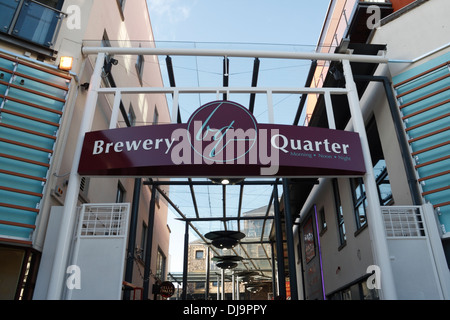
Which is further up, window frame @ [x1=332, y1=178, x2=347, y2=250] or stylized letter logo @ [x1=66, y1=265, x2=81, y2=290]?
window frame @ [x1=332, y1=178, x2=347, y2=250]

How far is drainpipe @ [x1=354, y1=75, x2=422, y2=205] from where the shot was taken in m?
7.24

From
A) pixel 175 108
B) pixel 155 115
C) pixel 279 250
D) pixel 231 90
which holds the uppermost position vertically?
pixel 155 115

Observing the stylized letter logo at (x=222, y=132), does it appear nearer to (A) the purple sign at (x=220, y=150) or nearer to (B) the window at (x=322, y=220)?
(A) the purple sign at (x=220, y=150)

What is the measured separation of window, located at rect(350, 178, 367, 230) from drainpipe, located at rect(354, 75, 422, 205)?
2753 mm

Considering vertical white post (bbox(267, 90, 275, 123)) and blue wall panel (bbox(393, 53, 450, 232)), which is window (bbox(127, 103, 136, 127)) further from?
blue wall panel (bbox(393, 53, 450, 232))

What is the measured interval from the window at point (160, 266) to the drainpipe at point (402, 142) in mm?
13642

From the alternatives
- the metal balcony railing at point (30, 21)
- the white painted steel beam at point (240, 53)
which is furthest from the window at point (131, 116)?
the metal balcony railing at point (30, 21)

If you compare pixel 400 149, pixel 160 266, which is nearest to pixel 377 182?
pixel 400 149

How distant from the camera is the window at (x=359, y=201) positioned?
10234 millimetres

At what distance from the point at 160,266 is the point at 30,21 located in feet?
46.4

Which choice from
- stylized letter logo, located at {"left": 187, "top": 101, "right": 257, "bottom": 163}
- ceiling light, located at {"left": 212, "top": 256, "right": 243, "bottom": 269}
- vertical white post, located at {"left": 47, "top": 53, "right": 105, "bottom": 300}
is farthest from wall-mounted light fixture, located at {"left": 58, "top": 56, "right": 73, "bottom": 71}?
ceiling light, located at {"left": 212, "top": 256, "right": 243, "bottom": 269}

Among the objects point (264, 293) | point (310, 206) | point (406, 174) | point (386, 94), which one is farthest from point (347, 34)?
point (264, 293)

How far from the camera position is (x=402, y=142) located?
7742 mm

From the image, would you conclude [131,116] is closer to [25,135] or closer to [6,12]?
[6,12]
